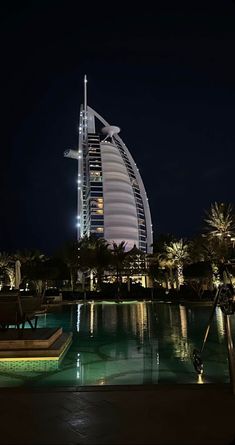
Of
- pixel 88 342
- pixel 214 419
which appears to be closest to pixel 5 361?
pixel 88 342

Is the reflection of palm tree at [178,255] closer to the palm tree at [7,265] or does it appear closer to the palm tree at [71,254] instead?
the palm tree at [71,254]

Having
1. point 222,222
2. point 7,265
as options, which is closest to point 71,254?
point 7,265

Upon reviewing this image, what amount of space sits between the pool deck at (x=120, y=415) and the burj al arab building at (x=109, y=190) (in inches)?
4215

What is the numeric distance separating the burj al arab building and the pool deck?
107064mm

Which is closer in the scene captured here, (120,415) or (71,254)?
(120,415)

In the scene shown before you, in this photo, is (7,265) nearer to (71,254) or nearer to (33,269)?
(71,254)

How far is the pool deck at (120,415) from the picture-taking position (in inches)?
121

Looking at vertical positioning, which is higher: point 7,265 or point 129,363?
point 7,265

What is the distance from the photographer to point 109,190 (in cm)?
12156

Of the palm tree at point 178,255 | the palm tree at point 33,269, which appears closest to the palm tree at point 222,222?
the palm tree at point 178,255

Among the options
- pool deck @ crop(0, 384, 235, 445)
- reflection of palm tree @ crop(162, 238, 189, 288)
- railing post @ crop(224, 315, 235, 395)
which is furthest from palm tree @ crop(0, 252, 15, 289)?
railing post @ crop(224, 315, 235, 395)

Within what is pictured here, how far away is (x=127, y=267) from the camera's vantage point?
5797cm

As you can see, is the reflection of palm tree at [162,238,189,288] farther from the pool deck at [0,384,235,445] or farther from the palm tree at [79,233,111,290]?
the pool deck at [0,384,235,445]

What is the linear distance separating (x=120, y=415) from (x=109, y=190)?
389 ft
